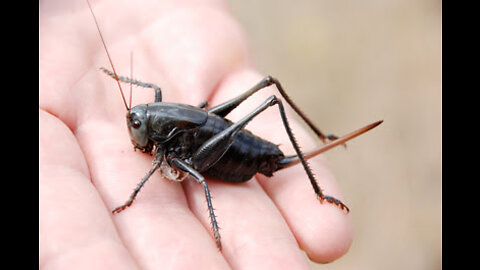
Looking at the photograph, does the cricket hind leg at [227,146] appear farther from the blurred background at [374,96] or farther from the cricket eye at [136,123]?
the blurred background at [374,96]

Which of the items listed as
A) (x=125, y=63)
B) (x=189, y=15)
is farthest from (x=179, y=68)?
→ (x=189, y=15)

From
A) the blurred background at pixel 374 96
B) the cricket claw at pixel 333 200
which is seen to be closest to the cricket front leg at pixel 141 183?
the cricket claw at pixel 333 200


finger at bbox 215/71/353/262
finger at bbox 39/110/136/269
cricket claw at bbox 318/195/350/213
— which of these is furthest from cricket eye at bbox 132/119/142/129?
cricket claw at bbox 318/195/350/213

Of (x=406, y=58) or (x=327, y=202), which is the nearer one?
(x=327, y=202)

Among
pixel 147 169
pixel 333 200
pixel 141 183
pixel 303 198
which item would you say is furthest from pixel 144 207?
pixel 333 200

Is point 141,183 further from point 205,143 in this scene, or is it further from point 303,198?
point 303,198

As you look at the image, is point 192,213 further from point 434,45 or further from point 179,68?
point 434,45
